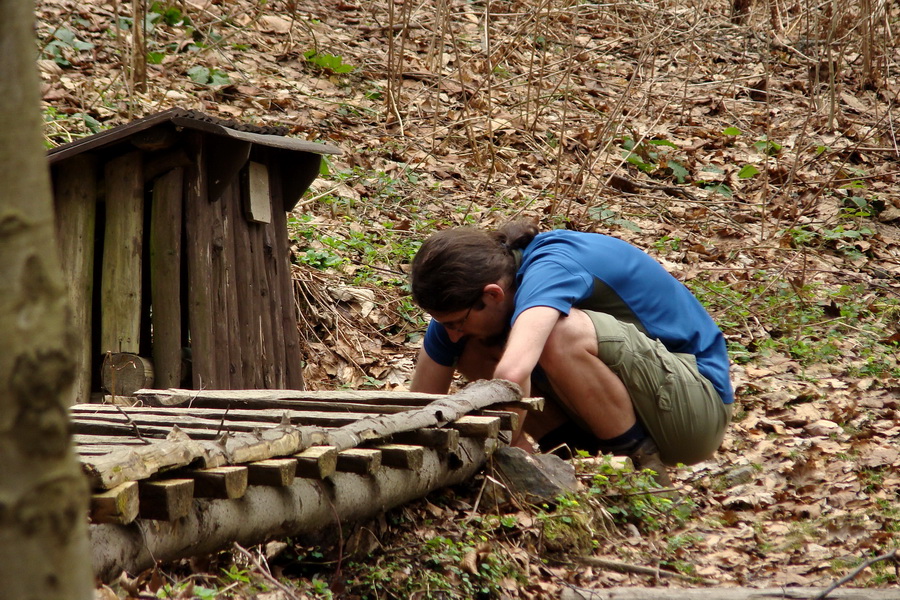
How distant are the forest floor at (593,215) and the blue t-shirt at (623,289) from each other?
26.4 inches

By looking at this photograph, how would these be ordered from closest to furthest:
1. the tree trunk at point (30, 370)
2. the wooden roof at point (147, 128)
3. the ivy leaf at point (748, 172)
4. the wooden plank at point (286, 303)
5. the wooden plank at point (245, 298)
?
the tree trunk at point (30, 370)
the wooden roof at point (147, 128)
the wooden plank at point (245, 298)
the wooden plank at point (286, 303)
the ivy leaf at point (748, 172)

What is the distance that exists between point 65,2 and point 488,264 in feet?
24.6

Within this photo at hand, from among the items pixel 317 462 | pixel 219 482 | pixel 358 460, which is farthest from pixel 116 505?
pixel 358 460

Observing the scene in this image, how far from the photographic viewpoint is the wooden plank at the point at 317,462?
2.55 m

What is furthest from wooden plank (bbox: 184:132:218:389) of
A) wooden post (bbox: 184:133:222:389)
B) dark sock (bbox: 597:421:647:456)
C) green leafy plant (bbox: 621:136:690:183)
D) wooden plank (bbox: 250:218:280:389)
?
green leafy plant (bbox: 621:136:690:183)

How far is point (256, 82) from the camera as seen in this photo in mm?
9242

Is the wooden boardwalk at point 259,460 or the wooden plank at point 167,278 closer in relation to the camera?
the wooden boardwalk at point 259,460

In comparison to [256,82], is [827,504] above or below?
below

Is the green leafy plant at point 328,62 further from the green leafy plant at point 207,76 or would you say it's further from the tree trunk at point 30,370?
the tree trunk at point 30,370

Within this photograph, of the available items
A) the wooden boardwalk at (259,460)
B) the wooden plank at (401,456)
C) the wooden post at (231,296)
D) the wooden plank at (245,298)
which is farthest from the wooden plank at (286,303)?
the wooden plank at (401,456)

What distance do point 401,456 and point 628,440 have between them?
4.45 ft

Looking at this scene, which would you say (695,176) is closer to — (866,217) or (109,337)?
(866,217)

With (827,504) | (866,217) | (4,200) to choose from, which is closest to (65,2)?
(866,217)

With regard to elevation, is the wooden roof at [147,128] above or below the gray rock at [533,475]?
above
